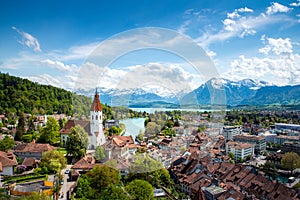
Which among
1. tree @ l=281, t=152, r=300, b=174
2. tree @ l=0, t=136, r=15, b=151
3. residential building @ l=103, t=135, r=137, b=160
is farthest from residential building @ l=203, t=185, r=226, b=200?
tree @ l=0, t=136, r=15, b=151

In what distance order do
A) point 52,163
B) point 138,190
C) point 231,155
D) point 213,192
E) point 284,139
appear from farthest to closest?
point 284,139 < point 231,155 < point 52,163 < point 213,192 < point 138,190

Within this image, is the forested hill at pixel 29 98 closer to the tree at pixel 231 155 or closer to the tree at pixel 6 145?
the tree at pixel 6 145

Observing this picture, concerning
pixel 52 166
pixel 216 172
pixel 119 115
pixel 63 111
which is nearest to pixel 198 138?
pixel 119 115

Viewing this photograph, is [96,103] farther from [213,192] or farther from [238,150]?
[238,150]

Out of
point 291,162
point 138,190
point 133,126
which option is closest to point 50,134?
point 138,190

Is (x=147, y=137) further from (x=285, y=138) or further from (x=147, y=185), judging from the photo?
(x=285, y=138)

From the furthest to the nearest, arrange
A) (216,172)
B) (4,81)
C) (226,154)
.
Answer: (4,81), (226,154), (216,172)
